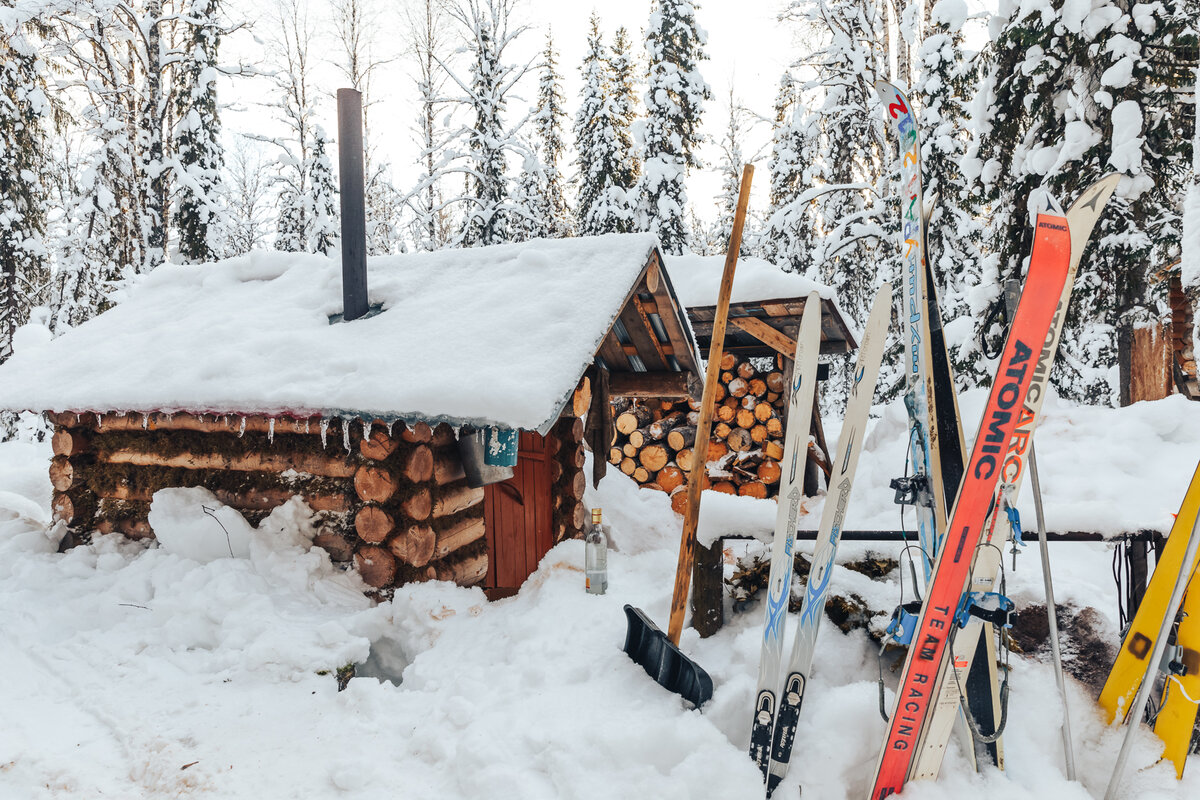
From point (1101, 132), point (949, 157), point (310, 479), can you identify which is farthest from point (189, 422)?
point (949, 157)

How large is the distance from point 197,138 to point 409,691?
1241 cm

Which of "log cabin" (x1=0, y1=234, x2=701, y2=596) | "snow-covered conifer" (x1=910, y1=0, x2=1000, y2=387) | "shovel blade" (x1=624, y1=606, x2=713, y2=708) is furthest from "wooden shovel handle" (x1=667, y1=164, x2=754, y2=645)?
"snow-covered conifer" (x1=910, y1=0, x2=1000, y2=387)

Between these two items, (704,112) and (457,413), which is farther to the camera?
(704,112)

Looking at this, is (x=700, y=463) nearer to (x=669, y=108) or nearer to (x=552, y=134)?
(x=669, y=108)

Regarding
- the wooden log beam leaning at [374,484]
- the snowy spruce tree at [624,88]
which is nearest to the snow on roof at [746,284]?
the wooden log beam leaning at [374,484]

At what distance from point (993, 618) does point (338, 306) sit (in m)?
4.92

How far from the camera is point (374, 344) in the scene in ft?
14.7

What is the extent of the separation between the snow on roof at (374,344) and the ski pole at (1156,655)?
281 centimetres

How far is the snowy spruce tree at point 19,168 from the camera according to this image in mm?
10109

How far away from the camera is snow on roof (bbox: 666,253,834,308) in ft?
24.1

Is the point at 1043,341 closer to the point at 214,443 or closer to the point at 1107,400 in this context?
the point at 214,443

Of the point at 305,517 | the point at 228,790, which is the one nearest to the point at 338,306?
the point at 305,517

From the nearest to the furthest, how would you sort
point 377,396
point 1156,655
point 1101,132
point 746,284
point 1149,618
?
point 1156,655 < point 1149,618 < point 377,396 < point 1101,132 < point 746,284

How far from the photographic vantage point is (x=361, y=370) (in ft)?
13.6
